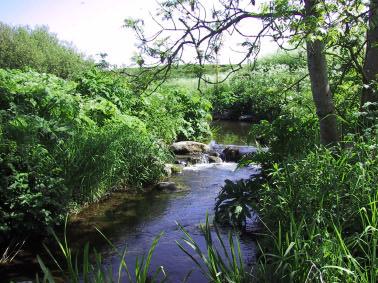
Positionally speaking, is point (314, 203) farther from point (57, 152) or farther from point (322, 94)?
point (57, 152)

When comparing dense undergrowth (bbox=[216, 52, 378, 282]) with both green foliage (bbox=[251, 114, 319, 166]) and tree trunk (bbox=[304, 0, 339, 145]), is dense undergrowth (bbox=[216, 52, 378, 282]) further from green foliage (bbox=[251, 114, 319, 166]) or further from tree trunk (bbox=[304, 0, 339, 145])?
tree trunk (bbox=[304, 0, 339, 145])

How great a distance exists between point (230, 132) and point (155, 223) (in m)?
10.2

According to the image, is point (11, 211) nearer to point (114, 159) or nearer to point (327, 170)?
point (114, 159)

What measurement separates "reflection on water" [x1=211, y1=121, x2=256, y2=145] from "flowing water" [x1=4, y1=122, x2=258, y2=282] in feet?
17.4

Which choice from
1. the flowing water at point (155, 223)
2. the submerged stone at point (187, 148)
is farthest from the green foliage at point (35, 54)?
the flowing water at point (155, 223)

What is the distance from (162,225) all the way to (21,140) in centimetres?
233

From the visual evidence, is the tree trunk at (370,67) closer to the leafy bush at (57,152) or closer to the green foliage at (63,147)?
the green foliage at (63,147)

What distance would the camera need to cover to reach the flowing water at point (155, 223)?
5.05m

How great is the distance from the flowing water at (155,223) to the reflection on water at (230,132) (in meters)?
5.30

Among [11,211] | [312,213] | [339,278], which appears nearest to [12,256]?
[11,211]

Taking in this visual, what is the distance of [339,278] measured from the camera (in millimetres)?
2594

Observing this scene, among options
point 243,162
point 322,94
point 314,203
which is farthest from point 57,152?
point 314,203

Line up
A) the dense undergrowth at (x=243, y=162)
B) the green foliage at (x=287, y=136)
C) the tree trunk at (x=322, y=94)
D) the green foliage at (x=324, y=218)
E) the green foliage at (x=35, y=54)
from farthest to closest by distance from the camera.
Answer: the green foliage at (x=35, y=54), the green foliage at (x=287, y=136), the tree trunk at (x=322, y=94), the dense undergrowth at (x=243, y=162), the green foliage at (x=324, y=218)

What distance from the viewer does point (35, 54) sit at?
1081 inches
